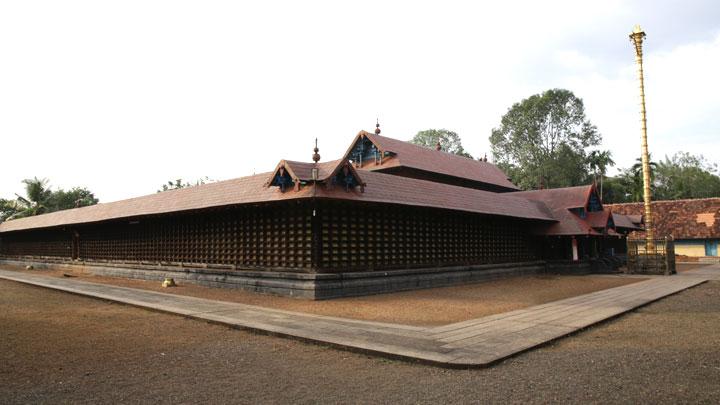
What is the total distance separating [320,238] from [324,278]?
132 cm

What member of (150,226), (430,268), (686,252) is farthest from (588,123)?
(150,226)

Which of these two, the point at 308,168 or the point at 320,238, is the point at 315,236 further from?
the point at 308,168

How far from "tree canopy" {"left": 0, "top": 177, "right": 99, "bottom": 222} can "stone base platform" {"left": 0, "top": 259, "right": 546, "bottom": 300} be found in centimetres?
3092

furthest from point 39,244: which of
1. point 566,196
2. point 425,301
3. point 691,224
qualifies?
point 691,224

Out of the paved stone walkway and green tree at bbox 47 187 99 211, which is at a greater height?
green tree at bbox 47 187 99 211

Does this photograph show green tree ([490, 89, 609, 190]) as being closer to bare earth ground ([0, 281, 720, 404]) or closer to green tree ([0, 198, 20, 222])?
bare earth ground ([0, 281, 720, 404])

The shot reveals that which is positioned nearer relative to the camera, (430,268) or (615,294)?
(615,294)

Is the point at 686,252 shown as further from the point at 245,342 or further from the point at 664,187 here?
the point at 245,342

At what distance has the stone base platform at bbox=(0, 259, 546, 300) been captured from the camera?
14906 millimetres

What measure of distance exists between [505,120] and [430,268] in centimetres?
4328

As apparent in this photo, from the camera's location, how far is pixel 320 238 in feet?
50.1

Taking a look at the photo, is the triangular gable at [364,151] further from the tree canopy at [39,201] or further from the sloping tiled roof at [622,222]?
the tree canopy at [39,201]

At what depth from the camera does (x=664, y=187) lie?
236 feet

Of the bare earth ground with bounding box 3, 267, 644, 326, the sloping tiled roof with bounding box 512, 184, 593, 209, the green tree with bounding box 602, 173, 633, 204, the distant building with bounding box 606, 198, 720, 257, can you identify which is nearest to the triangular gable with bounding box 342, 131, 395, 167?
the bare earth ground with bounding box 3, 267, 644, 326
